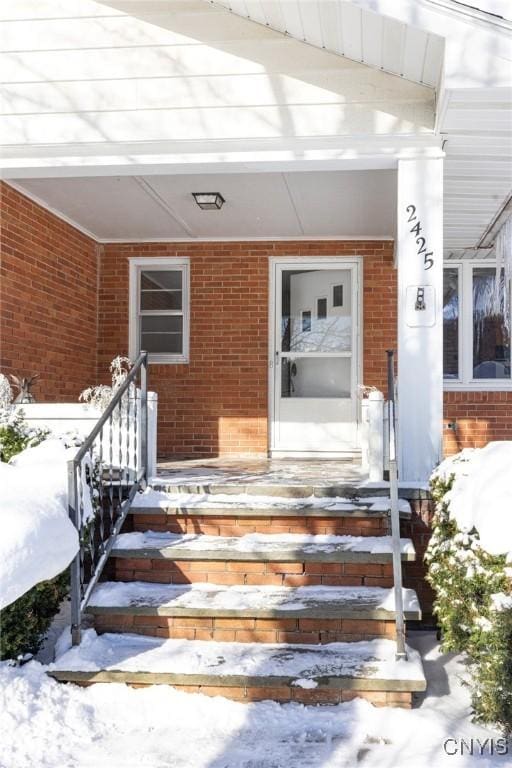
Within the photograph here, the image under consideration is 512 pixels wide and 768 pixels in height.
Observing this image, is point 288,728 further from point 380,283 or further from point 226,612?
point 380,283

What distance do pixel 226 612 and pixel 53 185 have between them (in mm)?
4125

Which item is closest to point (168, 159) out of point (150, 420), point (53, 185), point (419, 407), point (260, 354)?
point (53, 185)

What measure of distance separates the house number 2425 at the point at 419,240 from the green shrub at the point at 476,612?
169cm

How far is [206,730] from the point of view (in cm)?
324

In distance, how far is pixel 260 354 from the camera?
316 inches

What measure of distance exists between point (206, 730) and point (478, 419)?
563cm

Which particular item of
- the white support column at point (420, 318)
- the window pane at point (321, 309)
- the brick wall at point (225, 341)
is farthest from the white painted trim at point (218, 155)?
the window pane at point (321, 309)

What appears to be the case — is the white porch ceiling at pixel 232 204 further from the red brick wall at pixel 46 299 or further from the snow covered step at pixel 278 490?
the snow covered step at pixel 278 490

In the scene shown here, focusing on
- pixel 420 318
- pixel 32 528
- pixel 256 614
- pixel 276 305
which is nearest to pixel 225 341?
pixel 276 305

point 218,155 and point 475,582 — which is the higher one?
point 218,155

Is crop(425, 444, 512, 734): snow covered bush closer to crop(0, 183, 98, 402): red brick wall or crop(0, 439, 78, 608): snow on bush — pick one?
crop(0, 439, 78, 608): snow on bush

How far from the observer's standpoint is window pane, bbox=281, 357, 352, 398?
8039 mm

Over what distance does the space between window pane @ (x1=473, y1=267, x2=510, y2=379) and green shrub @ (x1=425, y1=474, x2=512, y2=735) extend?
4.26 meters

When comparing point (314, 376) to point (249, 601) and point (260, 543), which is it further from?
point (249, 601)
